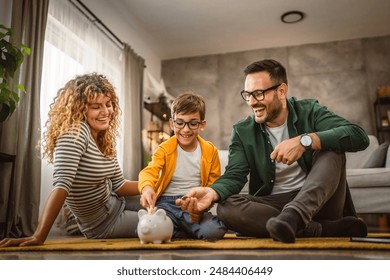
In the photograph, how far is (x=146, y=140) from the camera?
3.00m

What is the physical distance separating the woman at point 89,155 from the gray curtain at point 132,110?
126cm

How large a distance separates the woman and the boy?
0.19 m

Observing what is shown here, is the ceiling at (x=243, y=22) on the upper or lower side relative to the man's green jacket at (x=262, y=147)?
upper

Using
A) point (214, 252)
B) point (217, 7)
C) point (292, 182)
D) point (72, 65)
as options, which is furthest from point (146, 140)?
point (214, 252)

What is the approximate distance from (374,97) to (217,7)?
1854mm

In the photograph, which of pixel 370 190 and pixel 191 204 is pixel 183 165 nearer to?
pixel 191 204

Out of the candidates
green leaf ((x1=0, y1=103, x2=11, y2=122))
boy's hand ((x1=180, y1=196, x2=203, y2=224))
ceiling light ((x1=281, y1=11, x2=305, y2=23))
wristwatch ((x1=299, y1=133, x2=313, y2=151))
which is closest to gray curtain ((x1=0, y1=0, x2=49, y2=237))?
green leaf ((x1=0, y1=103, x2=11, y2=122))

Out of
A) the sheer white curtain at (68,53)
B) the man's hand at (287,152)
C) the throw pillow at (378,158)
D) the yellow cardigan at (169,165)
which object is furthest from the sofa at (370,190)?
the sheer white curtain at (68,53)

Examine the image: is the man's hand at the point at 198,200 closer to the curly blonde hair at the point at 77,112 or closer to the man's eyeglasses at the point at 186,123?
the man's eyeglasses at the point at 186,123

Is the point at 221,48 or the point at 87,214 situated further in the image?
the point at 221,48

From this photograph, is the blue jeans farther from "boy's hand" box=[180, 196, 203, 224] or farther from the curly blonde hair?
the curly blonde hair

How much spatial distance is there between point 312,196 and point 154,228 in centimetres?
39

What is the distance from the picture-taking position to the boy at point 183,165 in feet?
3.58
